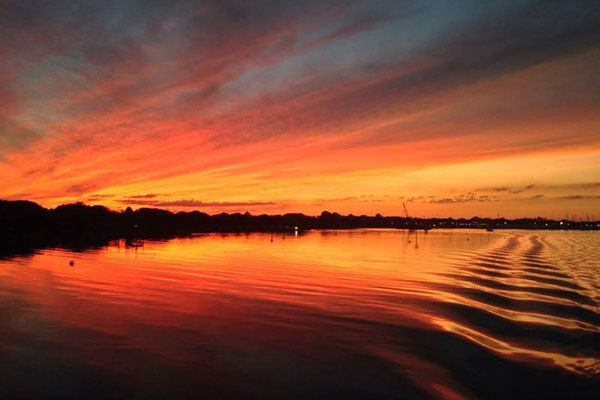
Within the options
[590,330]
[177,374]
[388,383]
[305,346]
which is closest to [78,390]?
[177,374]

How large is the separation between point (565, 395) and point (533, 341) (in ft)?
16.3

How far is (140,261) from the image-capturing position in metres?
42.0

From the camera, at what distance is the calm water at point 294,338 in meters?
11.4

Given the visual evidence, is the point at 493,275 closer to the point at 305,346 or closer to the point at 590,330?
the point at 590,330

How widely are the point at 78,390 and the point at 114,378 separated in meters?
0.98

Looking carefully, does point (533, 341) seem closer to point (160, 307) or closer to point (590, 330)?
point (590, 330)

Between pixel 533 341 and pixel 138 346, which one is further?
pixel 533 341

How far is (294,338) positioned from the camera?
51.6ft

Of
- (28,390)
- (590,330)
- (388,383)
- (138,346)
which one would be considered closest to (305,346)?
(388,383)

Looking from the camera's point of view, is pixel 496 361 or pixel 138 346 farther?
pixel 138 346

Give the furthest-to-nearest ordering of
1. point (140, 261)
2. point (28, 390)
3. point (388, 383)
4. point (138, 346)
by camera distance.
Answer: point (140, 261)
point (138, 346)
point (388, 383)
point (28, 390)

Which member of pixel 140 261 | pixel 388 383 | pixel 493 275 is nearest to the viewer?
pixel 388 383

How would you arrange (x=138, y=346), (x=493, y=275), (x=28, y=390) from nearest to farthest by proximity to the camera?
1. (x=28, y=390)
2. (x=138, y=346)
3. (x=493, y=275)

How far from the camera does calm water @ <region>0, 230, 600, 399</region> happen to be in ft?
37.5
